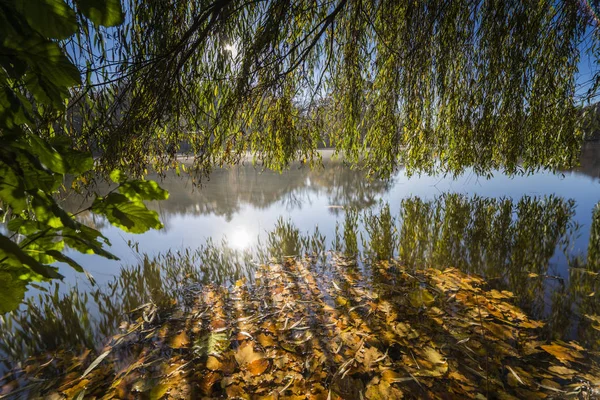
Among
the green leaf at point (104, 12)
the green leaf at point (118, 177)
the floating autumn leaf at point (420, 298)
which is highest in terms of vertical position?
the green leaf at point (104, 12)

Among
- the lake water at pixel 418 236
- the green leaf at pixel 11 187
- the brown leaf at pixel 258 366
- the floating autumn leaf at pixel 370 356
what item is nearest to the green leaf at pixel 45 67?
the green leaf at pixel 11 187

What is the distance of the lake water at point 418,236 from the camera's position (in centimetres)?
294

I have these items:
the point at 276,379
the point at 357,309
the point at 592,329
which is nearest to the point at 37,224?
the point at 276,379

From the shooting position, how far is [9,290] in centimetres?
42

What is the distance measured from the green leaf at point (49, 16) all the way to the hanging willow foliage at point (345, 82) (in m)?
1.39

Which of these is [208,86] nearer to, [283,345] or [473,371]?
[283,345]

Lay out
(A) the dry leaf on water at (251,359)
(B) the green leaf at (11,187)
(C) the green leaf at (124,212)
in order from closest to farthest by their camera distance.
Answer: (B) the green leaf at (11,187) < (C) the green leaf at (124,212) < (A) the dry leaf on water at (251,359)

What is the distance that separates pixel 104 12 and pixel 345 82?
2601mm

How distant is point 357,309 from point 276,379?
1139mm

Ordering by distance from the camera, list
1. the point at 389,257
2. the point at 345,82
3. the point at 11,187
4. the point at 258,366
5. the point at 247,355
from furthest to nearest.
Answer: the point at 389,257, the point at 345,82, the point at 247,355, the point at 258,366, the point at 11,187

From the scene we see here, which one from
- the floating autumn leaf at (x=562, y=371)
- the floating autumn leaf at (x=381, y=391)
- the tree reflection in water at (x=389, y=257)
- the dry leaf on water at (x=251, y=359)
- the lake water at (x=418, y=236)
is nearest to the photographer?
the floating autumn leaf at (x=381, y=391)

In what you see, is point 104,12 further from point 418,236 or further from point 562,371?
point 418,236

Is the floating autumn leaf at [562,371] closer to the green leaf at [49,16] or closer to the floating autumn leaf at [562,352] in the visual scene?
the floating autumn leaf at [562,352]

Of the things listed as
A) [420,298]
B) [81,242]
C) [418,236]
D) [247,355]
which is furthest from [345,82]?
[418,236]
